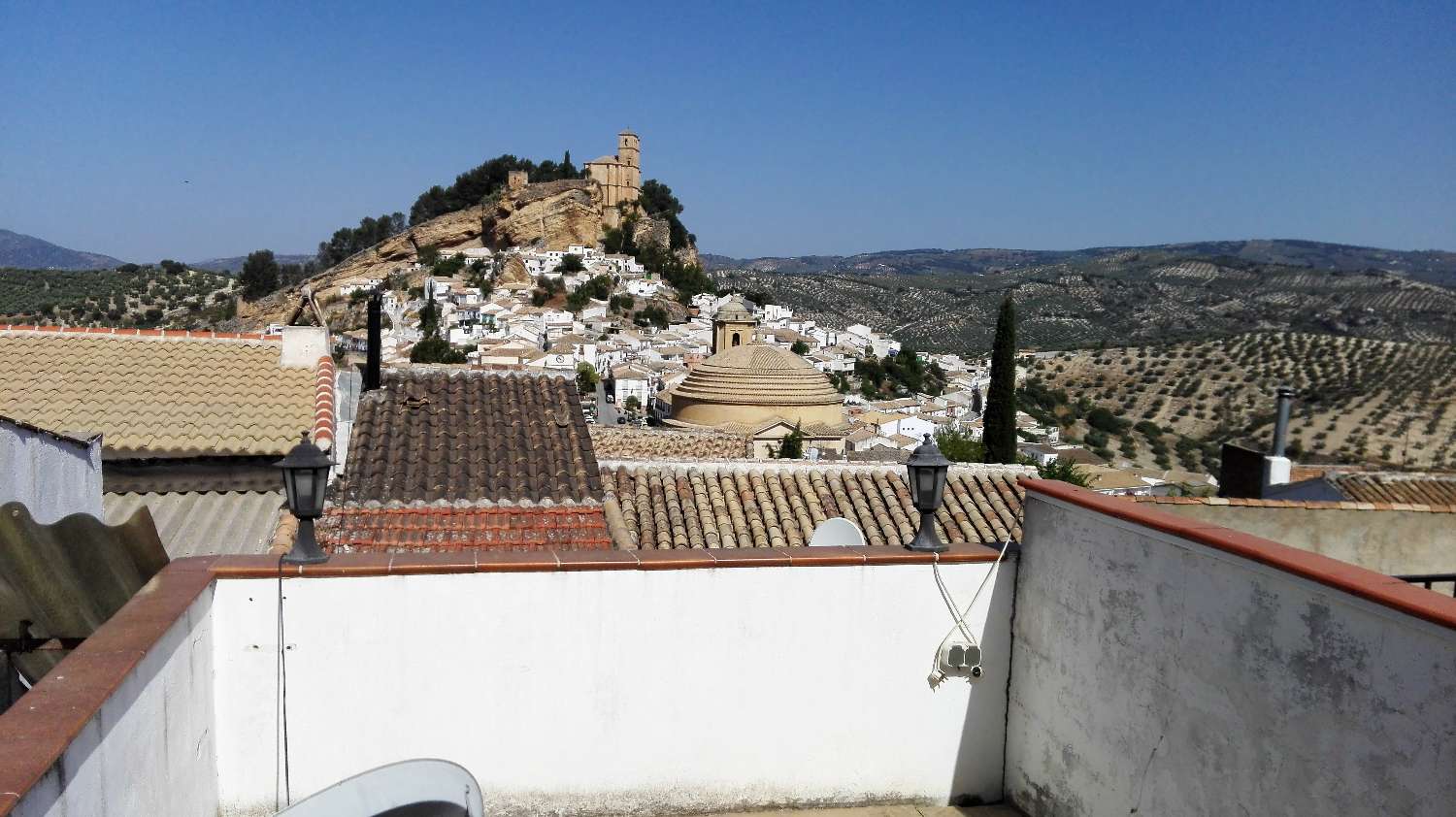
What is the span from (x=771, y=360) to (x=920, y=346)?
5666 centimetres

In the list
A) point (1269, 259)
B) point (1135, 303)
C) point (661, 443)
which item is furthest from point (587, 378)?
point (1269, 259)

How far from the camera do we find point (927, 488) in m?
3.98

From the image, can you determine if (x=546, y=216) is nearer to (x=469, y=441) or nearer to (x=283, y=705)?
(x=469, y=441)

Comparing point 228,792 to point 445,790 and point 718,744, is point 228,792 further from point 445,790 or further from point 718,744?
point 718,744

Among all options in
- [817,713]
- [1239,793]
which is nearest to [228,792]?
[817,713]

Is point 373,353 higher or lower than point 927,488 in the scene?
higher

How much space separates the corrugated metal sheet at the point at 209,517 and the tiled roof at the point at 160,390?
35 cm

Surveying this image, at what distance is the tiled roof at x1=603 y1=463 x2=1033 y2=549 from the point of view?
27.5 feet

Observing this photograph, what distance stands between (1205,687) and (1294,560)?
21.3 inches

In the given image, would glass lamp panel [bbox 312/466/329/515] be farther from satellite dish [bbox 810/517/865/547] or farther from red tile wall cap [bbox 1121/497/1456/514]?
red tile wall cap [bbox 1121/497/1456/514]

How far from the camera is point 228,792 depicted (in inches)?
131

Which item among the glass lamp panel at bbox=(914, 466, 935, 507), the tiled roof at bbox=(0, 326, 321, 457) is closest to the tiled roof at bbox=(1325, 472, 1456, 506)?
the glass lamp panel at bbox=(914, 466, 935, 507)

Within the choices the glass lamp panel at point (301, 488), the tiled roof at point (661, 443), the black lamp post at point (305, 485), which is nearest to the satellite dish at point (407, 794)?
the black lamp post at point (305, 485)

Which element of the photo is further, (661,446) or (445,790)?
(661,446)
